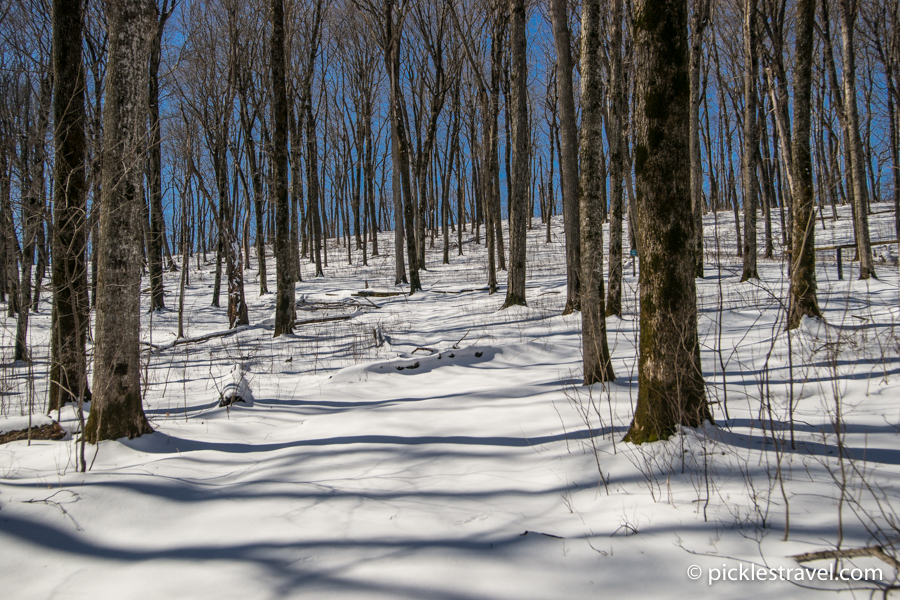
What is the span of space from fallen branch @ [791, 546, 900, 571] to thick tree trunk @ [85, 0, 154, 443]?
4.45 m

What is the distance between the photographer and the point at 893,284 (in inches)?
429

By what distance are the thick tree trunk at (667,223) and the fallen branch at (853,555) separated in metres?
1.22

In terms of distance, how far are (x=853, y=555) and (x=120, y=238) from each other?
488 cm

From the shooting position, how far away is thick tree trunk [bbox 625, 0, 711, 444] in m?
3.02

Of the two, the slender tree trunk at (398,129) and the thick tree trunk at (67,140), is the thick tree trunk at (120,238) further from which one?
the slender tree trunk at (398,129)

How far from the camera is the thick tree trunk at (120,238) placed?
12.0ft

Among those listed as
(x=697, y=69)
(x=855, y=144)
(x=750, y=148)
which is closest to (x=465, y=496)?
(x=750, y=148)

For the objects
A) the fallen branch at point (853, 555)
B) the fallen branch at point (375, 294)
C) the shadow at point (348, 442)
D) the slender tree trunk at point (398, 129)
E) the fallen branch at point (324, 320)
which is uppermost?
the slender tree trunk at point (398, 129)

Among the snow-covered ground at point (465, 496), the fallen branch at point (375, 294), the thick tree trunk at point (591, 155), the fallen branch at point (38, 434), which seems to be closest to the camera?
the snow-covered ground at point (465, 496)

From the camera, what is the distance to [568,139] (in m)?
8.89

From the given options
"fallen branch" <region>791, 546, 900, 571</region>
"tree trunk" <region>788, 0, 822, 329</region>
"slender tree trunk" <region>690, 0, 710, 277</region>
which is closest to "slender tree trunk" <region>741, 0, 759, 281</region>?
"slender tree trunk" <region>690, 0, 710, 277</region>

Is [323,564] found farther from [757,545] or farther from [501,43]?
[501,43]

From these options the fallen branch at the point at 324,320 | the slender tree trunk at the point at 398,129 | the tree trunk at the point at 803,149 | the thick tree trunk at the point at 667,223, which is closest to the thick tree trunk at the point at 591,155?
the thick tree trunk at the point at 667,223

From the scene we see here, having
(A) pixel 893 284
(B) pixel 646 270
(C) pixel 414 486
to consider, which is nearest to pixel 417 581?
(C) pixel 414 486
